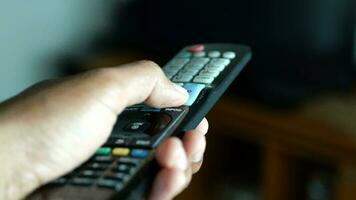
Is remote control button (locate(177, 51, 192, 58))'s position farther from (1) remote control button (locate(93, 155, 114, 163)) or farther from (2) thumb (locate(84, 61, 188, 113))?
(1) remote control button (locate(93, 155, 114, 163))

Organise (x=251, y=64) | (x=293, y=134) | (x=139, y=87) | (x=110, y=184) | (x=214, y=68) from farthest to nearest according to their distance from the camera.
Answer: (x=251, y=64), (x=293, y=134), (x=214, y=68), (x=139, y=87), (x=110, y=184)

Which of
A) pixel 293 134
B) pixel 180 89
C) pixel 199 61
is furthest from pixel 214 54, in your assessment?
pixel 293 134

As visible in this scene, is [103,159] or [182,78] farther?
[182,78]

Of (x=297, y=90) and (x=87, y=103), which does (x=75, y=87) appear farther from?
(x=297, y=90)

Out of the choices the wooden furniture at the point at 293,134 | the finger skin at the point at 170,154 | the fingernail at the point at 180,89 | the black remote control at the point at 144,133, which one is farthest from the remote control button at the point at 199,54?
the wooden furniture at the point at 293,134

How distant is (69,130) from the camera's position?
683mm

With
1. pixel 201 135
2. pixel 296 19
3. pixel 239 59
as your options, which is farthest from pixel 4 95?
pixel 201 135

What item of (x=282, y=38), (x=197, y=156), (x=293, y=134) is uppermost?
(x=197, y=156)

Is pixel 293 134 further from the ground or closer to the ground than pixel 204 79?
closer to the ground

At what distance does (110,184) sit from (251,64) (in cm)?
94

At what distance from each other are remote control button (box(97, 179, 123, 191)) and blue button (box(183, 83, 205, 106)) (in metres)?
0.16

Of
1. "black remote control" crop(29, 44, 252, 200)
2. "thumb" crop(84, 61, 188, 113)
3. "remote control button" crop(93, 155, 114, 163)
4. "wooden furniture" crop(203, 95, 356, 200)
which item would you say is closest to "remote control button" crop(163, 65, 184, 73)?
"black remote control" crop(29, 44, 252, 200)

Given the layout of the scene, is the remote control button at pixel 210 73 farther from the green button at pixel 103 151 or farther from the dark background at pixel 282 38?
the dark background at pixel 282 38

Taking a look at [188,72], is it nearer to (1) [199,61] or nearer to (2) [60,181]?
(1) [199,61]
